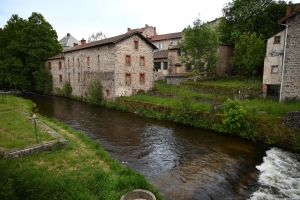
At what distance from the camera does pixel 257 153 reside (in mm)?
10523

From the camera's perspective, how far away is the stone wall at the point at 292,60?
14.0m

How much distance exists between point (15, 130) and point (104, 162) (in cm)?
583

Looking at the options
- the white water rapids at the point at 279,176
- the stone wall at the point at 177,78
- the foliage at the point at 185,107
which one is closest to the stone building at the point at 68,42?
the stone wall at the point at 177,78

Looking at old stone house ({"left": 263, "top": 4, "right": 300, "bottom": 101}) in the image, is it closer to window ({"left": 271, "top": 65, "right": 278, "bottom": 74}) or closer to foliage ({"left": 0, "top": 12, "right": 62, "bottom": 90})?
window ({"left": 271, "top": 65, "right": 278, "bottom": 74})

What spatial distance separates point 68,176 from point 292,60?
1613cm

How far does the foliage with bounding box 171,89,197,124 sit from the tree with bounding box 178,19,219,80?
33.8 ft

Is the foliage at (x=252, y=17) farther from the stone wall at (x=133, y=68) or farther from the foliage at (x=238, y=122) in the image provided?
the foliage at (x=238, y=122)

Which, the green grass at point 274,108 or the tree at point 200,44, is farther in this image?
the tree at point 200,44

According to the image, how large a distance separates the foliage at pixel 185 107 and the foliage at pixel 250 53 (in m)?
11.4

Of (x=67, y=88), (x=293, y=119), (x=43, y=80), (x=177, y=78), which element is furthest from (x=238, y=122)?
(x=43, y=80)

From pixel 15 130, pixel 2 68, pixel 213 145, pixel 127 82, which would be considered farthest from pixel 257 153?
pixel 2 68

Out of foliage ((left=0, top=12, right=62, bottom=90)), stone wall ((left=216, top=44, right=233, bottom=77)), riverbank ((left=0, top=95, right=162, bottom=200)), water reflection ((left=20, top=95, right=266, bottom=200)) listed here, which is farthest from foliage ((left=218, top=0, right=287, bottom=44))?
foliage ((left=0, top=12, right=62, bottom=90))

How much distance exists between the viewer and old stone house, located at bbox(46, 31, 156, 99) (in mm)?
22688

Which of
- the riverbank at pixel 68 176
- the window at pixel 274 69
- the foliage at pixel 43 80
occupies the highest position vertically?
the window at pixel 274 69
